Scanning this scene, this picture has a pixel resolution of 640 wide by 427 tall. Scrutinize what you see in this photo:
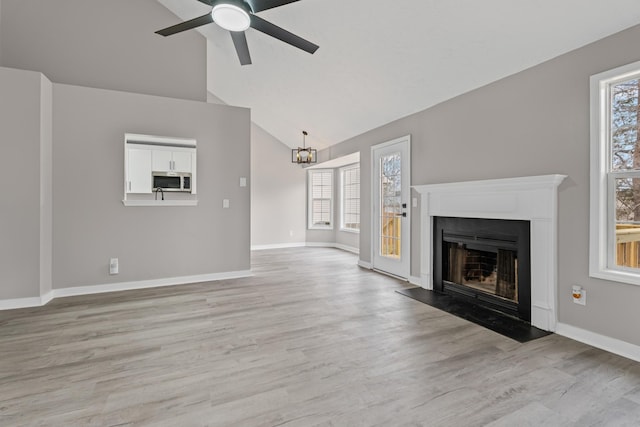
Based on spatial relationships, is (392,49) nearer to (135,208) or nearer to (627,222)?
(627,222)

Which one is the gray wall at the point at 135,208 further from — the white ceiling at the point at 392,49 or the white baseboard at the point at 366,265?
the white baseboard at the point at 366,265

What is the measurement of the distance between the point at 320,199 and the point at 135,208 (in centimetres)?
491

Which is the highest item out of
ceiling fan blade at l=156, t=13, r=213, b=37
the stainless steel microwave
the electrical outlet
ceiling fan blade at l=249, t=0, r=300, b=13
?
ceiling fan blade at l=156, t=13, r=213, b=37

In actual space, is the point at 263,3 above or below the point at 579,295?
above

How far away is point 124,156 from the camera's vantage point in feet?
13.7

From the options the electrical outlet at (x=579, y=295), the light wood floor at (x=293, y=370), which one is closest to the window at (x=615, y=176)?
the electrical outlet at (x=579, y=295)

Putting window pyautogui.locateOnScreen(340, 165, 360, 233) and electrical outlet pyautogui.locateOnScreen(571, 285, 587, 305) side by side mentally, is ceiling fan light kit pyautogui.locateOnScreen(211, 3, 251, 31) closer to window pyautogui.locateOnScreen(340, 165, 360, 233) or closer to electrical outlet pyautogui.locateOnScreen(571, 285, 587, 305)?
electrical outlet pyautogui.locateOnScreen(571, 285, 587, 305)

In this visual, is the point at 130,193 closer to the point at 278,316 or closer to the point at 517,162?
the point at 278,316

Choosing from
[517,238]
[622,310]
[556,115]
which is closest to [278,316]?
[517,238]

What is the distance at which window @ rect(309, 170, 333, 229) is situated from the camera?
8367 millimetres

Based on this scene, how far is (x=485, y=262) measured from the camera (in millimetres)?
3635

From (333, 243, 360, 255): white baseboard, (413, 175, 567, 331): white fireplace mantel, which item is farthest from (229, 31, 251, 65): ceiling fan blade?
(333, 243, 360, 255): white baseboard

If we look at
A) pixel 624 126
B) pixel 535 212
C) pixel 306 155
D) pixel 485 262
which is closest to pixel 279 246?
pixel 306 155

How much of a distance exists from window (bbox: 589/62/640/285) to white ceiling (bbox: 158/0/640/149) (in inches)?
18.3
